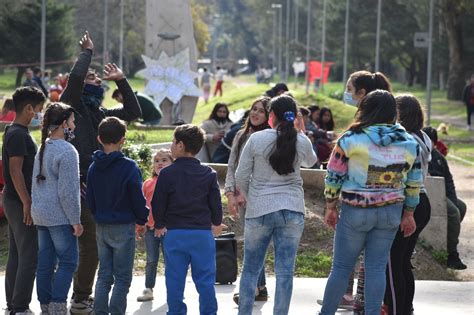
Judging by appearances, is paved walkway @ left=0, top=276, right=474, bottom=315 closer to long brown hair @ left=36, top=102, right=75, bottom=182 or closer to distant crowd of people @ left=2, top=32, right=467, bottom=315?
distant crowd of people @ left=2, top=32, right=467, bottom=315

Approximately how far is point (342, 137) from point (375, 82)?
0.98 meters

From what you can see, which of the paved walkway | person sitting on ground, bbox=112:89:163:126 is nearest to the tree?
person sitting on ground, bbox=112:89:163:126

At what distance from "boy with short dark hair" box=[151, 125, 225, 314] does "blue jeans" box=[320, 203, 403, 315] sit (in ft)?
2.78

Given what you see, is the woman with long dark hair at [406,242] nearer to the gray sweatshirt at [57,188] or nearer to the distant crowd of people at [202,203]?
the distant crowd of people at [202,203]

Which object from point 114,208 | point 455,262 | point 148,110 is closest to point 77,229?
point 114,208

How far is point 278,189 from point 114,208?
45.5 inches

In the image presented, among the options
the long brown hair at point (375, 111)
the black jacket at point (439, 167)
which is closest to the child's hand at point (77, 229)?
the long brown hair at point (375, 111)

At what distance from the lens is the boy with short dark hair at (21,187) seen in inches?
348

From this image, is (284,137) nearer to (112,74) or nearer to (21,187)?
(112,74)

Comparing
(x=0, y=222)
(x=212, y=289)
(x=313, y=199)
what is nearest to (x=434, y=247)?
(x=313, y=199)

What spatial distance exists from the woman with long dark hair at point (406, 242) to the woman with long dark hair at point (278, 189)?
82 cm

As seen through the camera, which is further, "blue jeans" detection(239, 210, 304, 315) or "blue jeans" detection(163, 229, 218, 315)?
"blue jeans" detection(239, 210, 304, 315)

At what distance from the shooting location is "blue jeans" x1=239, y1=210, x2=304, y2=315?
8.43m

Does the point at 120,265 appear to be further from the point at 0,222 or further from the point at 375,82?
the point at 0,222
